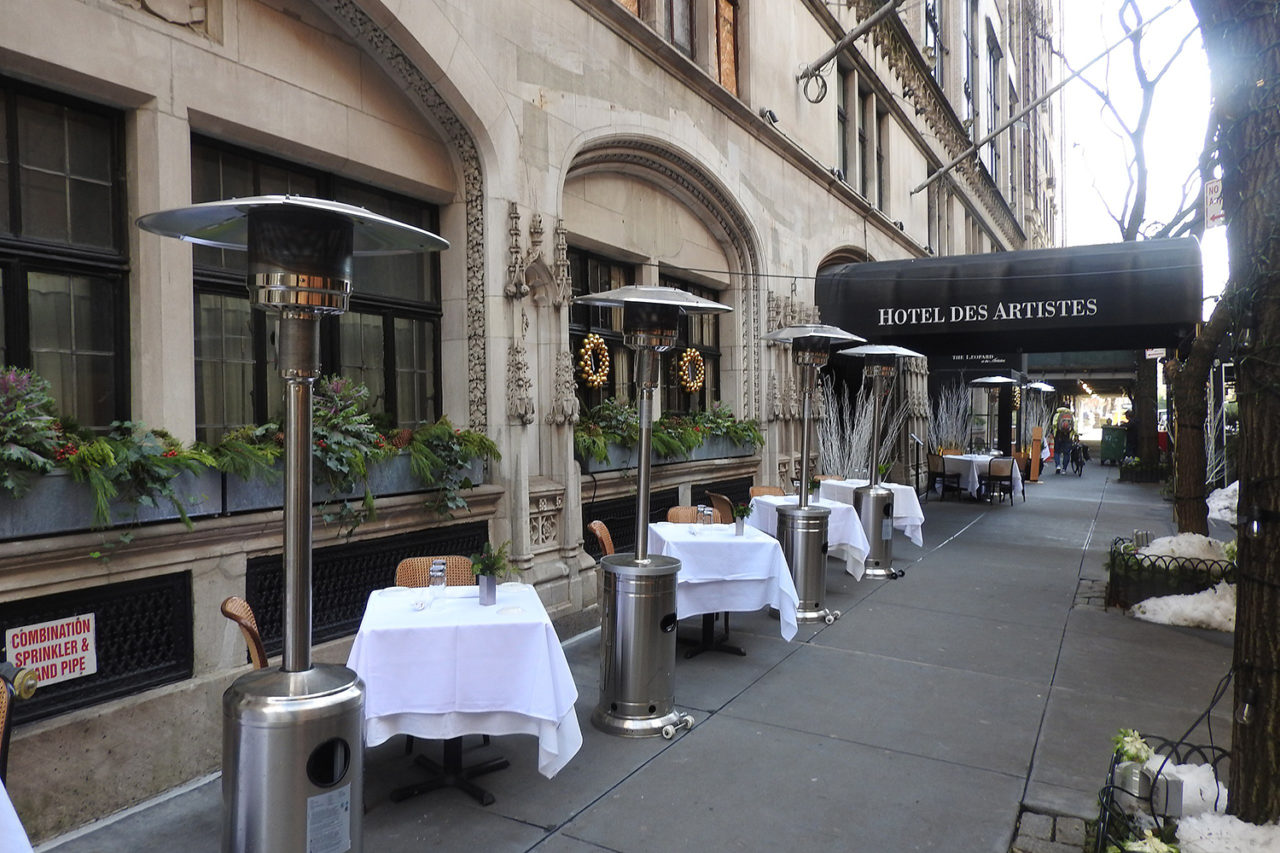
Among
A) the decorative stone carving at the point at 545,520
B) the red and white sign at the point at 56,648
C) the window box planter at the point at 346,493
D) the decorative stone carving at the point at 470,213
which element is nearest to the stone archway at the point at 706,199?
the decorative stone carving at the point at 470,213

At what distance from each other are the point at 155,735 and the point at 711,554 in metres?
4.20

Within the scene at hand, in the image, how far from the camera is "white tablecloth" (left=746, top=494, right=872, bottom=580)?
33.1 ft

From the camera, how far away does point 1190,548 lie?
8992 mm

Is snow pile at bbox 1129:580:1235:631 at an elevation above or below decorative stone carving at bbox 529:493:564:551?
below

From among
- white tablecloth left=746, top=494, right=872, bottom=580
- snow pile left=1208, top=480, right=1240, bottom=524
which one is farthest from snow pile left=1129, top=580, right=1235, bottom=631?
snow pile left=1208, top=480, right=1240, bottom=524

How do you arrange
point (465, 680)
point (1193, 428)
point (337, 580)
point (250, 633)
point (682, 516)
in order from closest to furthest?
point (250, 633), point (465, 680), point (337, 580), point (682, 516), point (1193, 428)

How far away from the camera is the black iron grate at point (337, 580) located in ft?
17.9

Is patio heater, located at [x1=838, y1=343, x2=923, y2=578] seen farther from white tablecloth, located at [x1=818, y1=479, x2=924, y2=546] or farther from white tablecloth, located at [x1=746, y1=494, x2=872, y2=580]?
white tablecloth, located at [x1=818, y1=479, x2=924, y2=546]

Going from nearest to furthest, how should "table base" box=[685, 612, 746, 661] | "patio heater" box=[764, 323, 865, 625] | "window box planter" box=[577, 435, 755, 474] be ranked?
"table base" box=[685, 612, 746, 661] → "patio heater" box=[764, 323, 865, 625] → "window box planter" box=[577, 435, 755, 474]

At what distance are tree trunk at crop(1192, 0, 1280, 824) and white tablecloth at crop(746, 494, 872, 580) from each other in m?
6.54

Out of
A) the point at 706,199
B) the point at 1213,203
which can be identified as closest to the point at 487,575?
the point at 1213,203

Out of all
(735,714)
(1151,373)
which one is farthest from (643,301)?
(1151,373)

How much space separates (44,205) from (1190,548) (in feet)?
34.3

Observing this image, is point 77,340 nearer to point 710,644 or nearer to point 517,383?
point 517,383
